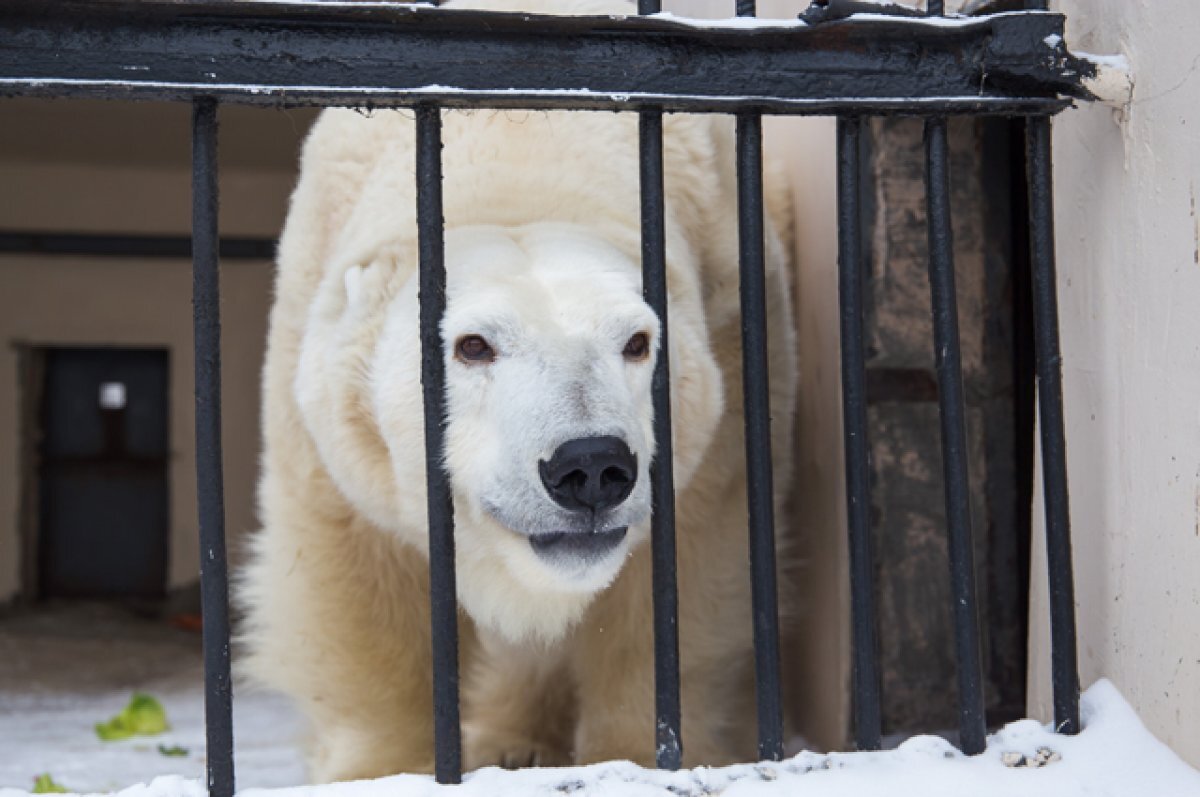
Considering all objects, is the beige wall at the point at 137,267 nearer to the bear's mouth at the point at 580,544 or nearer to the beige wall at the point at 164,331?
the beige wall at the point at 164,331

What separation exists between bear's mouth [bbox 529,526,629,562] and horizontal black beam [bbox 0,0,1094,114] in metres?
0.63

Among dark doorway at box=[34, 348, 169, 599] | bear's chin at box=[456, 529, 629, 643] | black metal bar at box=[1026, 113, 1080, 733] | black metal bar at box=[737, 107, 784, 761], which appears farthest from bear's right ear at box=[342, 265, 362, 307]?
dark doorway at box=[34, 348, 169, 599]

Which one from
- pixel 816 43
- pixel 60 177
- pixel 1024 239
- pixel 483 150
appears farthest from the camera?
pixel 60 177

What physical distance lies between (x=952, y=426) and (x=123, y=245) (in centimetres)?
702

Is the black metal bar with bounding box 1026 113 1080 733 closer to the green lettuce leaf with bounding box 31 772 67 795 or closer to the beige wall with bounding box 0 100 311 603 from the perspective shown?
the green lettuce leaf with bounding box 31 772 67 795

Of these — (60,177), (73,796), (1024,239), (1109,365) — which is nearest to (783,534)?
(1024,239)

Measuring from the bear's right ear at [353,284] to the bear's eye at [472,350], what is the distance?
34 centimetres

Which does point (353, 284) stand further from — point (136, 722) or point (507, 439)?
point (136, 722)

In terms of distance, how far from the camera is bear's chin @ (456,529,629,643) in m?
1.94

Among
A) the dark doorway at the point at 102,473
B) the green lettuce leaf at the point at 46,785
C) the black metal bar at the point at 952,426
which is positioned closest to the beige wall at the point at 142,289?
the dark doorway at the point at 102,473

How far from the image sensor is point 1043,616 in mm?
1809

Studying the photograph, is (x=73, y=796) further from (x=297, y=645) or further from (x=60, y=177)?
(x=60, y=177)

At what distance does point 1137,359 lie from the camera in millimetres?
1619

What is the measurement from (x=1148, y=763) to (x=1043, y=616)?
292 millimetres
